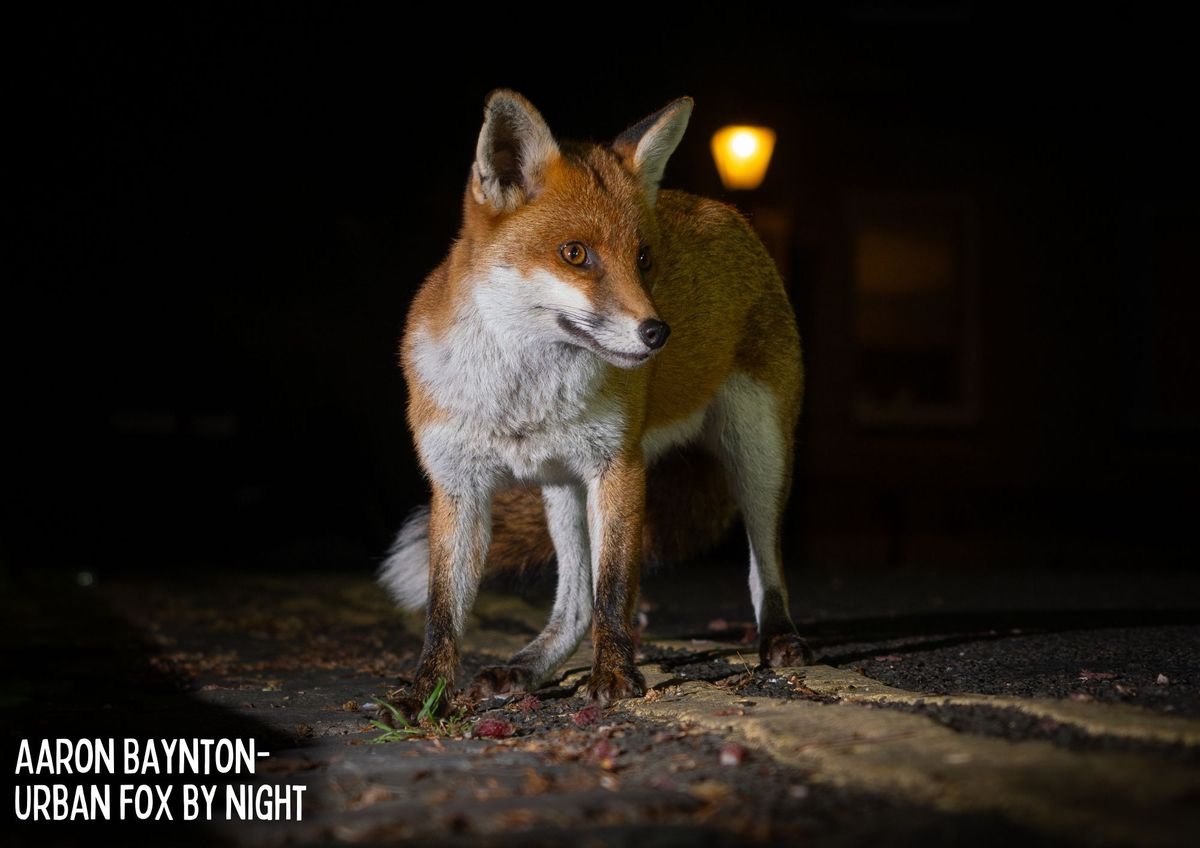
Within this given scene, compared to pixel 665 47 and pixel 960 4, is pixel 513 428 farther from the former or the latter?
pixel 960 4

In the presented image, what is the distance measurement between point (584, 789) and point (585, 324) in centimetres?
170

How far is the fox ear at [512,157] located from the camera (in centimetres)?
468

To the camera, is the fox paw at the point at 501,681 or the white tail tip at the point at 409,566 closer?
the fox paw at the point at 501,681

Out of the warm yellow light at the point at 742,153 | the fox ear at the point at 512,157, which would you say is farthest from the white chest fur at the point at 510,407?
the warm yellow light at the point at 742,153

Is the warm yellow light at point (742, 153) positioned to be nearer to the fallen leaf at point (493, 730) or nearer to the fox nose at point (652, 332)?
the fox nose at point (652, 332)

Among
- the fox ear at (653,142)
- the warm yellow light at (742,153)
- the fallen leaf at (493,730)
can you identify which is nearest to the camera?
the fallen leaf at (493,730)

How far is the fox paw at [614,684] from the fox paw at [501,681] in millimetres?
425

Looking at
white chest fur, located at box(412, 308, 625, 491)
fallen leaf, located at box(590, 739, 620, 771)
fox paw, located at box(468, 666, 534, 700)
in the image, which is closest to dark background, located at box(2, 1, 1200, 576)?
fox paw, located at box(468, 666, 534, 700)

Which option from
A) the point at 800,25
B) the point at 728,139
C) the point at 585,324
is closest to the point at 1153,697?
the point at 585,324

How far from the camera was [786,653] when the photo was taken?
17.4 ft

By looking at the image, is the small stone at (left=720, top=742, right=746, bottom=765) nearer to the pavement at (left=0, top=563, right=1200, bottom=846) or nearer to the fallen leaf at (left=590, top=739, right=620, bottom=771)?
the pavement at (left=0, top=563, right=1200, bottom=846)

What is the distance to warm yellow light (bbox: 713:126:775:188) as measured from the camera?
29.2 feet

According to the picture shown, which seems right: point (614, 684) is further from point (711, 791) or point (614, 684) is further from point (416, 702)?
point (711, 791)

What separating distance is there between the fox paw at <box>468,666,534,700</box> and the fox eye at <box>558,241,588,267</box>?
5.29ft
